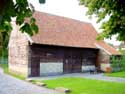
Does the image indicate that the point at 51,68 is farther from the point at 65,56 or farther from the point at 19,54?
the point at 19,54

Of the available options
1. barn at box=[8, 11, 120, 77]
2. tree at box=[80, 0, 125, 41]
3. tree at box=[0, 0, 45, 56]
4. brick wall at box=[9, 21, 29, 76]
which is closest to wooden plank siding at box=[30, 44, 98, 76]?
barn at box=[8, 11, 120, 77]

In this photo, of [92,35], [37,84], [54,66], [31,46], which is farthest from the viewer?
[92,35]

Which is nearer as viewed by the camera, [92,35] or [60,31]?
[60,31]

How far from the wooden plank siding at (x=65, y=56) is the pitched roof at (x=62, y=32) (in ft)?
2.00

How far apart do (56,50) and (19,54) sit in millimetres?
3903

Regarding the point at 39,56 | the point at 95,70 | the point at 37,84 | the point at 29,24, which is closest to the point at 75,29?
the point at 95,70

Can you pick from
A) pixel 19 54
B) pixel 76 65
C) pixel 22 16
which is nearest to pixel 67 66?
pixel 76 65

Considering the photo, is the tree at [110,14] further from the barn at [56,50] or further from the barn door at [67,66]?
the barn door at [67,66]

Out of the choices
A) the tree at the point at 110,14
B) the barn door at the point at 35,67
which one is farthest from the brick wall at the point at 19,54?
the tree at the point at 110,14

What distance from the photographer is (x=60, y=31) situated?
29.4 meters

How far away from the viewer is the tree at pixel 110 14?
12.2 m

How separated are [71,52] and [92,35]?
6952 millimetres

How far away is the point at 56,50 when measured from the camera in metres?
27.0

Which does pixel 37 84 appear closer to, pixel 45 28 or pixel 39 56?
pixel 39 56
